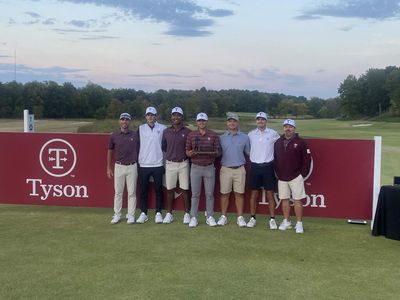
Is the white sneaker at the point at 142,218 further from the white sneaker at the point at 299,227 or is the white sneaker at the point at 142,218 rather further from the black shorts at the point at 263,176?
the white sneaker at the point at 299,227

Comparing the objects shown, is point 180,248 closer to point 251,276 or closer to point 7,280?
point 251,276

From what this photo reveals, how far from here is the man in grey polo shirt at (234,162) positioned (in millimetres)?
7527

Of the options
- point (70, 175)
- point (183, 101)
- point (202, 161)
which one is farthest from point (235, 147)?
point (183, 101)

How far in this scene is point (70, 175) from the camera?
8.59 meters

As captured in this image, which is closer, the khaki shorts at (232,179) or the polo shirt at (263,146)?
the polo shirt at (263,146)

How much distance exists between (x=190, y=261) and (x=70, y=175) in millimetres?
3500

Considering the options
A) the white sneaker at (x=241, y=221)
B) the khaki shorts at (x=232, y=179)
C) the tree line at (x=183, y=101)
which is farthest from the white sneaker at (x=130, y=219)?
the tree line at (x=183, y=101)

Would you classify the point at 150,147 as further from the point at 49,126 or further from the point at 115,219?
the point at 49,126

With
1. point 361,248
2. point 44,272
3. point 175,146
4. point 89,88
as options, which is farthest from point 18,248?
point 89,88

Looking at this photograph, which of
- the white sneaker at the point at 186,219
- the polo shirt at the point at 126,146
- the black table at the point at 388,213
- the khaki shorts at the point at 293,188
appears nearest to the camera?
the black table at the point at 388,213

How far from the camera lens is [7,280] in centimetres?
520

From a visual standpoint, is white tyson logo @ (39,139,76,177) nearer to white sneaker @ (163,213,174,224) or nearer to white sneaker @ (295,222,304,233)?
white sneaker @ (163,213,174,224)

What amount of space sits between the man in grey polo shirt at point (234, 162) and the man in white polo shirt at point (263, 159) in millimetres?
120

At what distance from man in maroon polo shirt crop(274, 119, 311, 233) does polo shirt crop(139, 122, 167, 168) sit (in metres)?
1.73
